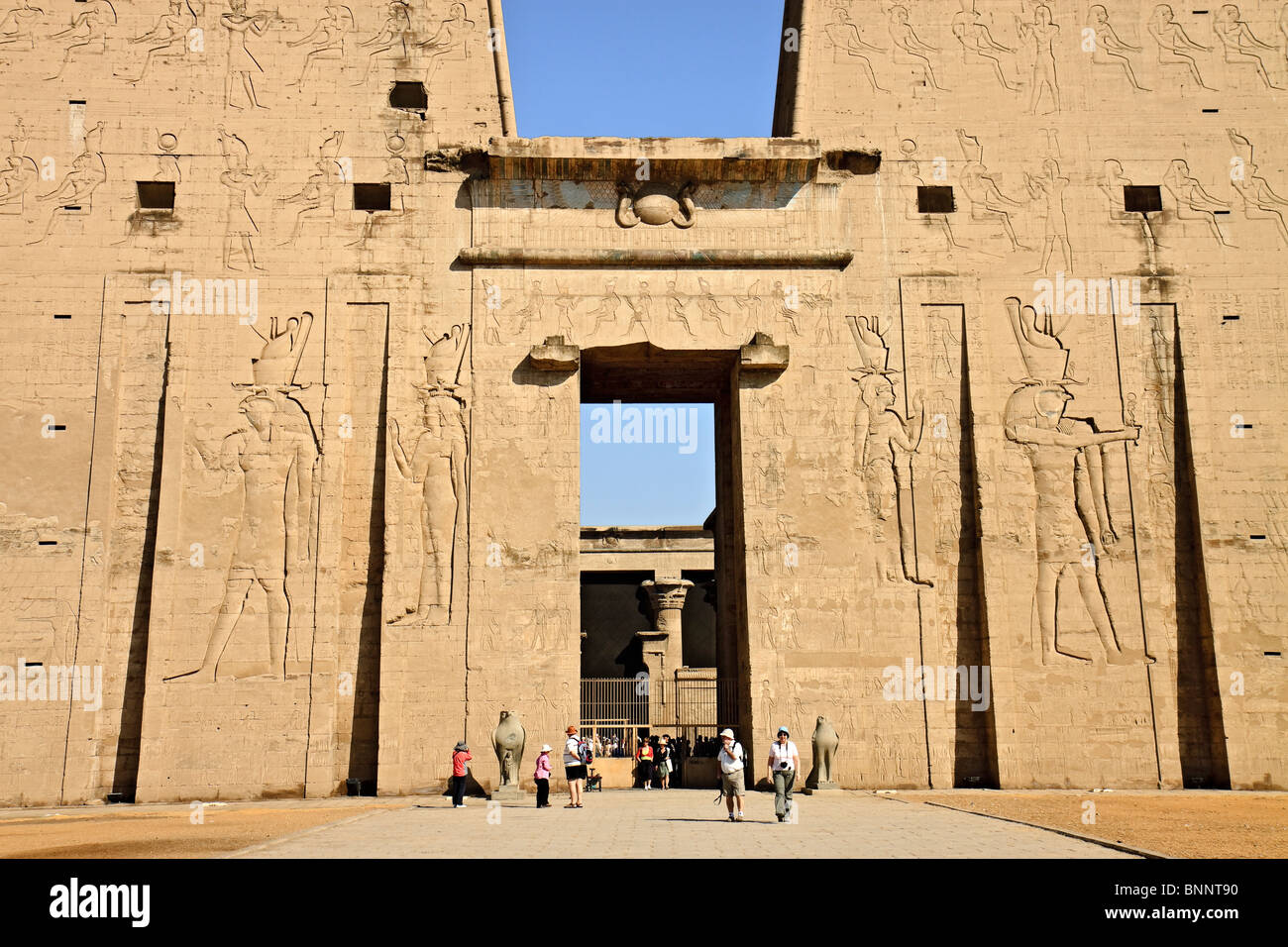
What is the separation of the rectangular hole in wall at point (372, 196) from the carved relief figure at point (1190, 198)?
12.3 metres

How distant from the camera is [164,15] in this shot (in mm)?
18125

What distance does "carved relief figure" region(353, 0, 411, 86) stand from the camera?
18031mm

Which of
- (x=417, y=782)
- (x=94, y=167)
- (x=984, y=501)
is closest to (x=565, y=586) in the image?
(x=417, y=782)

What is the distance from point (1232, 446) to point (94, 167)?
58.5 ft

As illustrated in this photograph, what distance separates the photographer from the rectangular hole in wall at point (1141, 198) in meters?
18.0

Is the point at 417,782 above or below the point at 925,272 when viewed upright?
below

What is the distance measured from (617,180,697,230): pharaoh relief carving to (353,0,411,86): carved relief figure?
426 centimetres

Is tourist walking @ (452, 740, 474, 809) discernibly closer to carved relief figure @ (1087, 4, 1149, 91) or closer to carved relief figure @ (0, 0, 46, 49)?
carved relief figure @ (0, 0, 46, 49)

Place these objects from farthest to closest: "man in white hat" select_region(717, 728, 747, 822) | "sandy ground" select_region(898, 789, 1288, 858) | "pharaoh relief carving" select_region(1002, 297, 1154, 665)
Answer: "pharaoh relief carving" select_region(1002, 297, 1154, 665) → "man in white hat" select_region(717, 728, 747, 822) → "sandy ground" select_region(898, 789, 1288, 858)

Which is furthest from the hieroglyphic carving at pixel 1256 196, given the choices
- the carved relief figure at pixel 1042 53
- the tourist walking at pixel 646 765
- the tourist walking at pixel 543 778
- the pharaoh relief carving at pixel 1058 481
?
the tourist walking at pixel 543 778

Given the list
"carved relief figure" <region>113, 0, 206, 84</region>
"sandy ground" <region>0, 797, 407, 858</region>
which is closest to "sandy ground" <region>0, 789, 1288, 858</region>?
"sandy ground" <region>0, 797, 407, 858</region>

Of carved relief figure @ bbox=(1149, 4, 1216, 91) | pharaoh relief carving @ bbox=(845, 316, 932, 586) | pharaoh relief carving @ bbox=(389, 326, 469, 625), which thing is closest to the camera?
pharaoh relief carving @ bbox=(389, 326, 469, 625)

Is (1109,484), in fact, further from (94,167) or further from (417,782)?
(94,167)

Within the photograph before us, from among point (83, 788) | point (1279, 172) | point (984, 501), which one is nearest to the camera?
point (83, 788)
